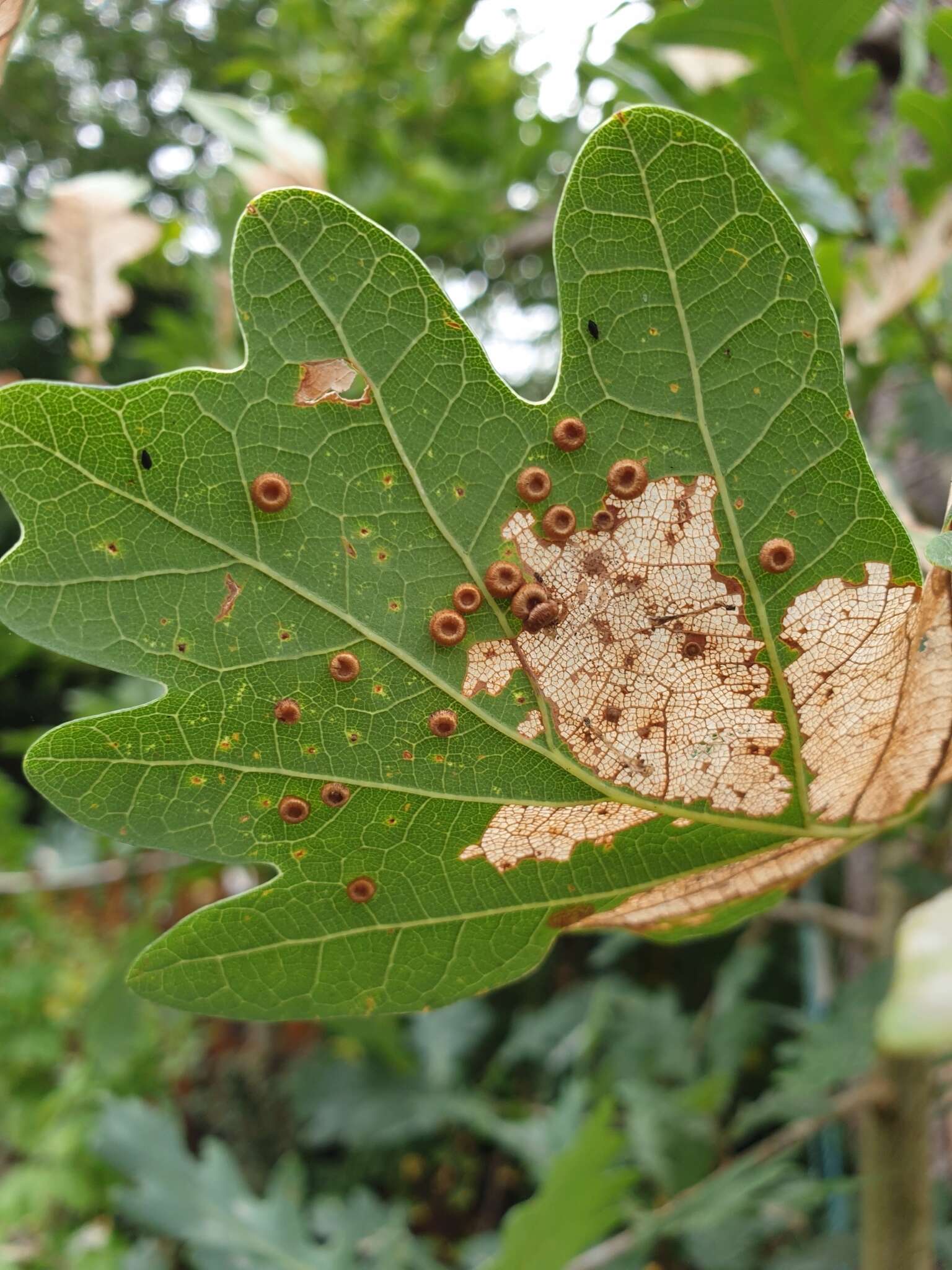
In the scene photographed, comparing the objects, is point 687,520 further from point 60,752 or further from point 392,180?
point 392,180

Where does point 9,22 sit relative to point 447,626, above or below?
above

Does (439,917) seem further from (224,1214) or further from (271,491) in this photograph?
(224,1214)

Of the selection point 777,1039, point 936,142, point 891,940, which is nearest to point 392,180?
point 936,142

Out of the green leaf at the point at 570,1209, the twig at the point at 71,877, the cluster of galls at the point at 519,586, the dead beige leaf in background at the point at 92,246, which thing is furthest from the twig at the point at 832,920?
the twig at the point at 71,877

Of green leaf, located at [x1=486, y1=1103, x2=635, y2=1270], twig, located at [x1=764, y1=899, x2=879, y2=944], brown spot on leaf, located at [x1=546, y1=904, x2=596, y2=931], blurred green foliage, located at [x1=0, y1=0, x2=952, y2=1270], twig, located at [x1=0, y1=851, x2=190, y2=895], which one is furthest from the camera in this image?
twig, located at [x1=0, y1=851, x2=190, y2=895]

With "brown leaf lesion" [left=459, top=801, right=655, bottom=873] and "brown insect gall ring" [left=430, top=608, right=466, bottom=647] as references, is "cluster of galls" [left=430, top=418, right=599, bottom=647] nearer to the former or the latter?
"brown insect gall ring" [left=430, top=608, right=466, bottom=647]

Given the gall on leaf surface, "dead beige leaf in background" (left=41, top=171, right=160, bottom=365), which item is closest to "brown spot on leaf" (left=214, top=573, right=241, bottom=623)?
the gall on leaf surface

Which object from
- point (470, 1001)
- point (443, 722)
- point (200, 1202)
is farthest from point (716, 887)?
point (470, 1001)
